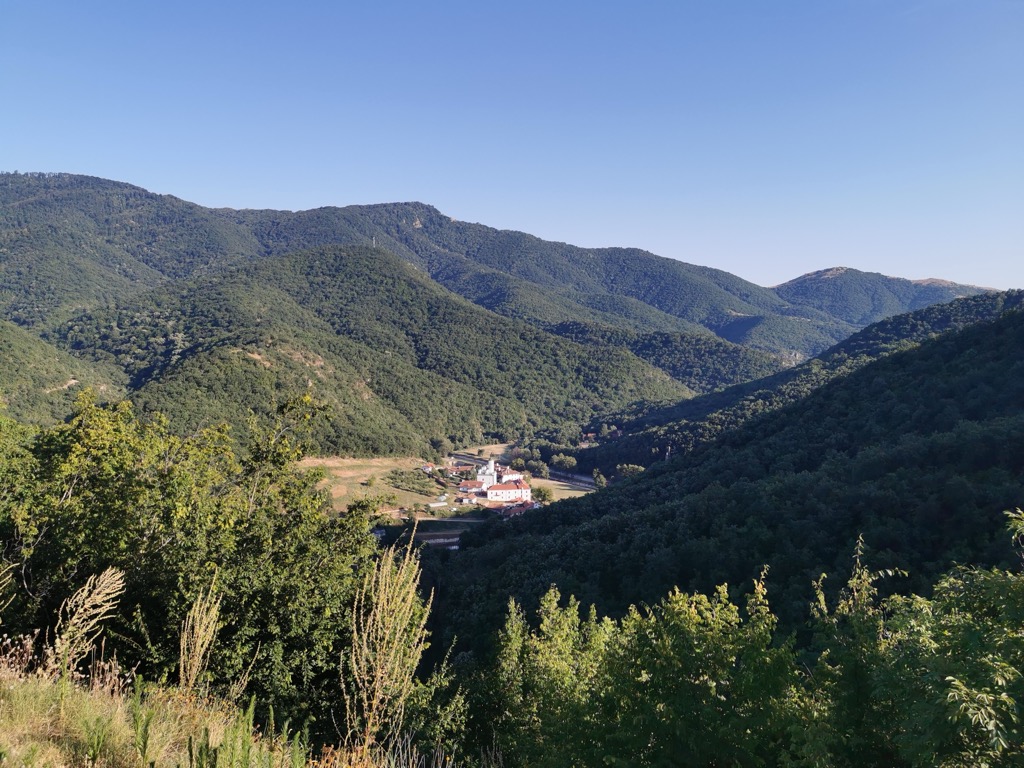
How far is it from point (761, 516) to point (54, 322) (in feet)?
467

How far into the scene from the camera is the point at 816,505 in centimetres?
2061

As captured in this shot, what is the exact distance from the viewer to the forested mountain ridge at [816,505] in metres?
17.4

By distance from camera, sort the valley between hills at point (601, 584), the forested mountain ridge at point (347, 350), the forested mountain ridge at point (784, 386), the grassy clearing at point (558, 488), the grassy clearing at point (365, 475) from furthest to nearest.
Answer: the forested mountain ridge at point (347, 350), the grassy clearing at point (558, 488), the forested mountain ridge at point (784, 386), the grassy clearing at point (365, 475), the valley between hills at point (601, 584)

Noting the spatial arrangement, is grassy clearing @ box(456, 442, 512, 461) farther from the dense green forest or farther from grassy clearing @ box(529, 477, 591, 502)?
the dense green forest

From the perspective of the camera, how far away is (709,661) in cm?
614

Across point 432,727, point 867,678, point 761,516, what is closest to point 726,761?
point 867,678

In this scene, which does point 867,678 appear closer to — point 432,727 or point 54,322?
point 432,727

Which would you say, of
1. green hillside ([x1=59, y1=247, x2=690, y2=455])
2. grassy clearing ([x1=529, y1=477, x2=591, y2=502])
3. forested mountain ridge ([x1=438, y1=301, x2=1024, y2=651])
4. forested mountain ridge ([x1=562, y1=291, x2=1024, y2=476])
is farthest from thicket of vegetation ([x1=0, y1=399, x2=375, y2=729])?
grassy clearing ([x1=529, y1=477, x2=591, y2=502])

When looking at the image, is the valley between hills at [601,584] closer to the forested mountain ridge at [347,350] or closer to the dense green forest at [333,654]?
the dense green forest at [333,654]

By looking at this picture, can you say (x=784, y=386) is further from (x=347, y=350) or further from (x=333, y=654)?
(x=347, y=350)

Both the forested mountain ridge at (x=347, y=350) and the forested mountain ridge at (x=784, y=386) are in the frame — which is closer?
the forested mountain ridge at (x=784, y=386)

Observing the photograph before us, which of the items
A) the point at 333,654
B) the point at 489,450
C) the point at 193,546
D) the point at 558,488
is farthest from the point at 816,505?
the point at 489,450

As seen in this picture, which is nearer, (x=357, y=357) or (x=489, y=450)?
(x=489, y=450)

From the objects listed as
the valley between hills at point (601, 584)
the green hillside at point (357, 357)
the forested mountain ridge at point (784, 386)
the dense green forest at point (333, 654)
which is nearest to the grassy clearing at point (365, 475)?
the valley between hills at point (601, 584)
